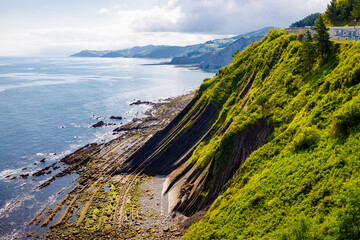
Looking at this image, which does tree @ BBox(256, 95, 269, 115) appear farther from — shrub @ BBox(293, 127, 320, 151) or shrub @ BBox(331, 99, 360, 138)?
shrub @ BBox(331, 99, 360, 138)

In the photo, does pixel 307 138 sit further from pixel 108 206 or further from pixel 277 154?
pixel 108 206

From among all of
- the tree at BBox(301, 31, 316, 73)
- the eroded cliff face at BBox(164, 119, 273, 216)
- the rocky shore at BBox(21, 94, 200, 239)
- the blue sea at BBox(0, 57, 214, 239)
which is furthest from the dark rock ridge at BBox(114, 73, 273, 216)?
the blue sea at BBox(0, 57, 214, 239)

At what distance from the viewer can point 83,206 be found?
54750 millimetres

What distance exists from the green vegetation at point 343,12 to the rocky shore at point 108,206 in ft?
201

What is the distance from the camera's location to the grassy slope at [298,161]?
21750 millimetres

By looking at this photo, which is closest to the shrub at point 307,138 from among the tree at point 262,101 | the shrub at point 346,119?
the shrub at point 346,119

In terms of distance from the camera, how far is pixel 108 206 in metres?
53.4

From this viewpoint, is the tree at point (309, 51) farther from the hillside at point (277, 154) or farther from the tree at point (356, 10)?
the tree at point (356, 10)

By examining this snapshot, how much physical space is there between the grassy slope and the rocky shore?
1175 cm

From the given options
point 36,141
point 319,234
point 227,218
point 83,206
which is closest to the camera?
point 319,234

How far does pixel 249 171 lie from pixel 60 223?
40.1 metres

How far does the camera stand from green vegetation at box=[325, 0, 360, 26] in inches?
2260

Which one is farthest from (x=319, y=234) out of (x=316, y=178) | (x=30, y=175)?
(x=30, y=175)

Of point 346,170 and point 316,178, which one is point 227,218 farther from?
point 346,170
